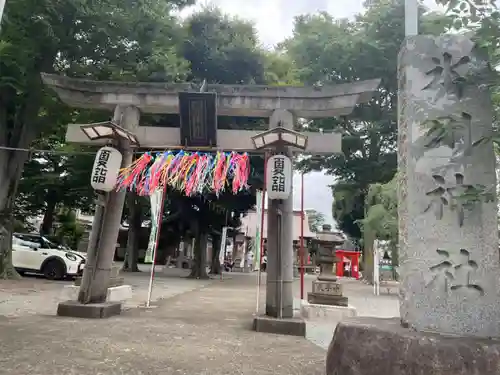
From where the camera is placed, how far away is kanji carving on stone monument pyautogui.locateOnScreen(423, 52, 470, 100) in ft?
12.7

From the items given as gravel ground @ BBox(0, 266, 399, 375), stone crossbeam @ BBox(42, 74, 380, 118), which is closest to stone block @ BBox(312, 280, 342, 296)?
gravel ground @ BBox(0, 266, 399, 375)

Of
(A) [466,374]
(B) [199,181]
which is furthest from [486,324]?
(B) [199,181]

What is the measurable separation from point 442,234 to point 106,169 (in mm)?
6049

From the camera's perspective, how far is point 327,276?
32.4 feet

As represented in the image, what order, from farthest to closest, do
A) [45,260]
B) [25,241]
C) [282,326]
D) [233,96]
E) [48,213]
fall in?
[48,213] → [25,241] → [45,260] → [233,96] → [282,326]

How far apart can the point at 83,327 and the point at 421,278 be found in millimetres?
5165

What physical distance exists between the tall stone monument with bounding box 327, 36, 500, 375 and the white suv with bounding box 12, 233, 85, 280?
13.8 metres

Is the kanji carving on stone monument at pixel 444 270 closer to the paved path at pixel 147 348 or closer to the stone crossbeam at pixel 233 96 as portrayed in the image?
the paved path at pixel 147 348

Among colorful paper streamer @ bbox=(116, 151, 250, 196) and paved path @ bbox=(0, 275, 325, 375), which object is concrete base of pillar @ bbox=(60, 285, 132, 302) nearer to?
paved path @ bbox=(0, 275, 325, 375)

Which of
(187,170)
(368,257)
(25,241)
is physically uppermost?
(187,170)

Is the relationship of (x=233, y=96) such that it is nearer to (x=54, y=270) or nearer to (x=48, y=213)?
(x=54, y=270)

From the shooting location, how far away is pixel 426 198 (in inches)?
146

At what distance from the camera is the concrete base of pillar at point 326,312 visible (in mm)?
8922

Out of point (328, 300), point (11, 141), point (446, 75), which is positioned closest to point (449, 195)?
point (446, 75)
